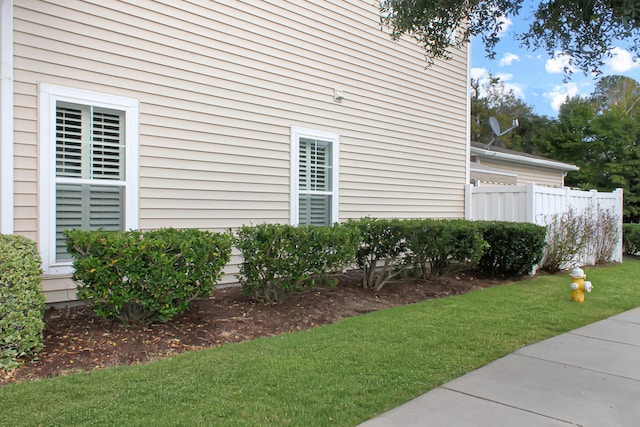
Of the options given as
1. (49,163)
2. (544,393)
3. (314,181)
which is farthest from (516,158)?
(49,163)

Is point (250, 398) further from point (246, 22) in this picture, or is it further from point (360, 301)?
point (246, 22)

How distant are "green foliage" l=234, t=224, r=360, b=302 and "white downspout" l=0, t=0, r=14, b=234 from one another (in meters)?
2.38

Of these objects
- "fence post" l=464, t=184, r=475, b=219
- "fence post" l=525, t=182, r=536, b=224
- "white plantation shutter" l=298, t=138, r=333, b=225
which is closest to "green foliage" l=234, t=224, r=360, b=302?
"white plantation shutter" l=298, t=138, r=333, b=225

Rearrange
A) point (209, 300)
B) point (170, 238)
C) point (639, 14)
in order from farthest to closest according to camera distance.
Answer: point (209, 300), point (170, 238), point (639, 14)

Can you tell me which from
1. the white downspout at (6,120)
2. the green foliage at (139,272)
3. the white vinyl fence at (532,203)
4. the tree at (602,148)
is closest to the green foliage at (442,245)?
the white vinyl fence at (532,203)

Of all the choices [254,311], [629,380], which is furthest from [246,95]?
[629,380]

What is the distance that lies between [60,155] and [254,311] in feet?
9.34

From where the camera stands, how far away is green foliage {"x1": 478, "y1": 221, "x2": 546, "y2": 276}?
8711mm

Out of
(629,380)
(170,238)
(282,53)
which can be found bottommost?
(629,380)

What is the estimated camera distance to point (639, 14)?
361cm

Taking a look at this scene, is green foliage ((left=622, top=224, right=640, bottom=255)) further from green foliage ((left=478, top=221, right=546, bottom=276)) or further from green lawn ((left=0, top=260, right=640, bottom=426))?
green lawn ((left=0, top=260, right=640, bottom=426))

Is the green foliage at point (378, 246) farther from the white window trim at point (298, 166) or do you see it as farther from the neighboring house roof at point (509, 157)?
the neighboring house roof at point (509, 157)

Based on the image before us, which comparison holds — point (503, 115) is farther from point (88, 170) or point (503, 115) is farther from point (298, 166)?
point (88, 170)

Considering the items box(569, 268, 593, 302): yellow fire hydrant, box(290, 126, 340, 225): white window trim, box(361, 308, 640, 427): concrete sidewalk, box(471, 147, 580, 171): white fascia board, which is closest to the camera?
box(361, 308, 640, 427): concrete sidewalk
